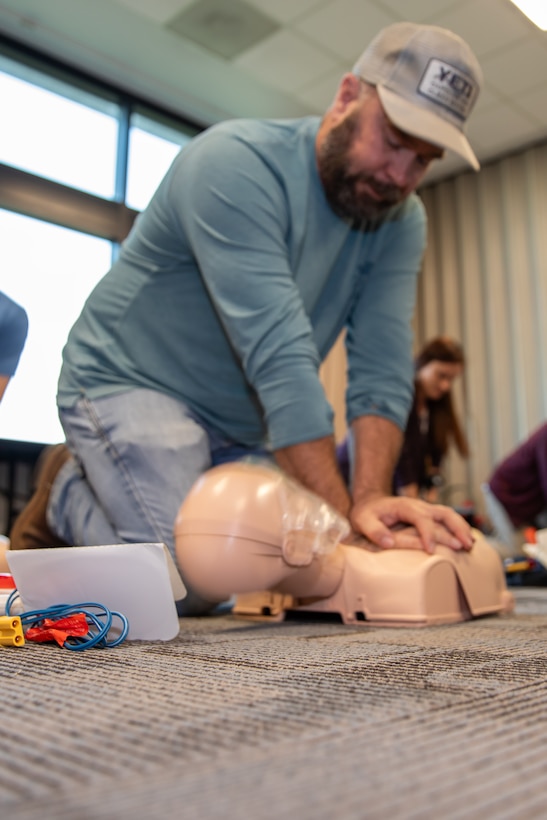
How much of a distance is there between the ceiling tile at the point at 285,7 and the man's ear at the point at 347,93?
6.17 feet

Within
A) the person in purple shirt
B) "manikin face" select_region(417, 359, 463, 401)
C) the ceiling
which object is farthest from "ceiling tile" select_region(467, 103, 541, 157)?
the person in purple shirt

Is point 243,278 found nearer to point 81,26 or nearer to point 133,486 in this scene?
point 133,486

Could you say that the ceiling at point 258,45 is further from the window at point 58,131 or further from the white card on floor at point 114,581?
the white card on floor at point 114,581

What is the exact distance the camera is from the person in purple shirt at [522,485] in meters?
3.07

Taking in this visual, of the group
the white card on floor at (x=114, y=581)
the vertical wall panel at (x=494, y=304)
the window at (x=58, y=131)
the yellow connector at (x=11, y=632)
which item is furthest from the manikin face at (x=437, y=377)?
the yellow connector at (x=11, y=632)

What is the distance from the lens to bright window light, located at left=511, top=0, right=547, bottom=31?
2999 millimetres

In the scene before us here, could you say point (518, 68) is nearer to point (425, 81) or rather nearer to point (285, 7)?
point (285, 7)

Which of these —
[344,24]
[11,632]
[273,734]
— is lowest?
[11,632]

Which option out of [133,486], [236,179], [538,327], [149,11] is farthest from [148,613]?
[538,327]

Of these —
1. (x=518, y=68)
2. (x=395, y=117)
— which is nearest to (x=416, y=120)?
(x=395, y=117)

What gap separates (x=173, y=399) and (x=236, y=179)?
17.5 inches

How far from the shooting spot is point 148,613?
0.91m

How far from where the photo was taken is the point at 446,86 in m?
1.36

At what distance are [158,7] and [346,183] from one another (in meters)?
2.16
